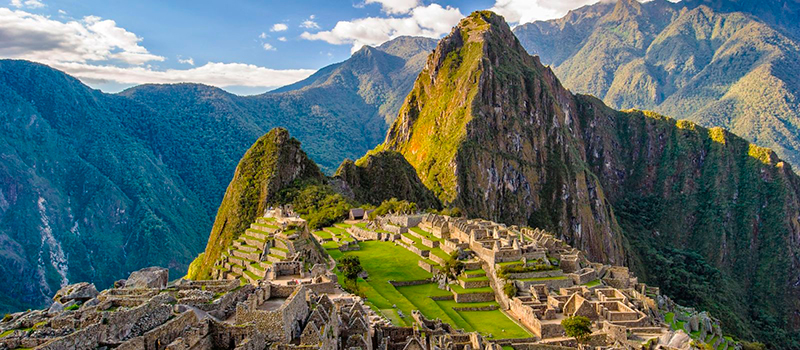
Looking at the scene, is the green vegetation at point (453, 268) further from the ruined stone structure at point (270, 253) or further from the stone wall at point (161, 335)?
the stone wall at point (161, 335)

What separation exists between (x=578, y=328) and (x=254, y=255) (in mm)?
27363

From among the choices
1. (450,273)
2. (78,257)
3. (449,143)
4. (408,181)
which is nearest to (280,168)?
(408,181)

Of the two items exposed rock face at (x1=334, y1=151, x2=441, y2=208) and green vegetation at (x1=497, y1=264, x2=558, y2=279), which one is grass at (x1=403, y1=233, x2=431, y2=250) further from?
exposed rock face at (x1=334, y1=151, x2=441, y2=208)

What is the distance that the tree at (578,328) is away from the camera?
38.8 metres

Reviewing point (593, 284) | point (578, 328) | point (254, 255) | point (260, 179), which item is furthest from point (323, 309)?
point (260, 179)

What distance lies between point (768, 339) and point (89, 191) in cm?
16736

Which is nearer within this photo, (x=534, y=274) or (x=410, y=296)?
(x=410, y=296)

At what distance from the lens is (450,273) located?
52594 mm

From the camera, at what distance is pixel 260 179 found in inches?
4274

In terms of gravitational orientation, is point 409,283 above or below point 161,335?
below

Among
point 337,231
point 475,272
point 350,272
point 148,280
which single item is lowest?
point 475,272

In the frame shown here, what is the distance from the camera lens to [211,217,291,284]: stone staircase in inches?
1779

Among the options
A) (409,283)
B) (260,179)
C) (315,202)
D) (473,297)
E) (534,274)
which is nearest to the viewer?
(473,297)

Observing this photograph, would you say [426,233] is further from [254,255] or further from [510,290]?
[254,255]
